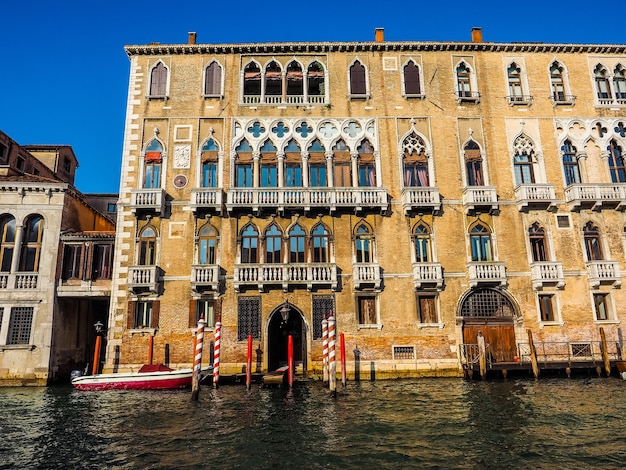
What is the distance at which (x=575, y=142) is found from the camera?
71.3ft

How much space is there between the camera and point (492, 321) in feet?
65.4

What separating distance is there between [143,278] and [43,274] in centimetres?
476

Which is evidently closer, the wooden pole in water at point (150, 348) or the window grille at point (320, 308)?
the wooden pole in water at point (150, 348)

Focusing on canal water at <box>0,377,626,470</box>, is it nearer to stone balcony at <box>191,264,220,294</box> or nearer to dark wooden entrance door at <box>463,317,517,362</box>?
dark wooden entrance door at <box>463,317,517,362</box>

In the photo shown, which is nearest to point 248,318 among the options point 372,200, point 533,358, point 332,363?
point 332,363

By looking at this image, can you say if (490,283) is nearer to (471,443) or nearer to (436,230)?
(436,230)

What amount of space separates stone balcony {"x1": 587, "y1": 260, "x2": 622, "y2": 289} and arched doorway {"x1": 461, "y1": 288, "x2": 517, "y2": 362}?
3.83 meters

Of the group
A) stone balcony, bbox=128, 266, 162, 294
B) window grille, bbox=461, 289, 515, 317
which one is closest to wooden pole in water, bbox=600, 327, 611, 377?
window grille, bbox=461, 289, 515, 317

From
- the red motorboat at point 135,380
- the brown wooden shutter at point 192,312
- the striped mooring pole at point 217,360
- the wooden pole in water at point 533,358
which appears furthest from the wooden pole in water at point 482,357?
the brown wooden shutter at point 192,312

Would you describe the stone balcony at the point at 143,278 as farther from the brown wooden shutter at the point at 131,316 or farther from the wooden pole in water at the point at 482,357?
the wooden pole in water at the point at 482,357

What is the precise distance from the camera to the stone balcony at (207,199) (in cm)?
1981

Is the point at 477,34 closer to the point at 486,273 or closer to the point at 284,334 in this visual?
the point at 486,273

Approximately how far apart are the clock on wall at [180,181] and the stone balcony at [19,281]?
7.30 metres

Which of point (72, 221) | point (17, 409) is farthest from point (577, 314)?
point (72, 221)
